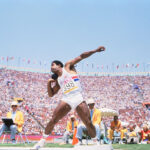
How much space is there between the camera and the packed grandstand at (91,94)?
39.5 metres

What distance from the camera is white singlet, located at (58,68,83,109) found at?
458 cm

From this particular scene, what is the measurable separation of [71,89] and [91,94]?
154ft

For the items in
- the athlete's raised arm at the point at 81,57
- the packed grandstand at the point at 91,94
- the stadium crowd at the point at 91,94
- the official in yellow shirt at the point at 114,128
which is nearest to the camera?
the athlete's raised arm at the point at 81,57

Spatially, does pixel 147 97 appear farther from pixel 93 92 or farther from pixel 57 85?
pixel 57 85

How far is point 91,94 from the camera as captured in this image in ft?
168

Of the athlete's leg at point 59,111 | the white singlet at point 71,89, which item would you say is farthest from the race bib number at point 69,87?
the athlete's leg at point 59,111

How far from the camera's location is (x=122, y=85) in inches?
2188

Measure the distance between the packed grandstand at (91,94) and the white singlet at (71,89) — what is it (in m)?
28.3

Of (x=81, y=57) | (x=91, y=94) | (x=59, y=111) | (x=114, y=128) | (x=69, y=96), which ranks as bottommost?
(x=91, y=94)

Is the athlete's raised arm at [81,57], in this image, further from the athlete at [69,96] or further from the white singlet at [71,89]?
the white singlet at [71,89]

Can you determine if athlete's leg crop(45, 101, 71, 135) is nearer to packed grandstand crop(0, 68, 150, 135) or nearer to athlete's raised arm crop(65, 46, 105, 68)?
athlete's raised arm crop(65, 46, 105, 68)

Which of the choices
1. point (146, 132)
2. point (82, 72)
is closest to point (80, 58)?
point (146, 132)

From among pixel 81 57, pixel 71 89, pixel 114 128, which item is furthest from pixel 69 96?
pixel 114 128

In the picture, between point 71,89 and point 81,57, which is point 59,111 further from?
point 81,57
